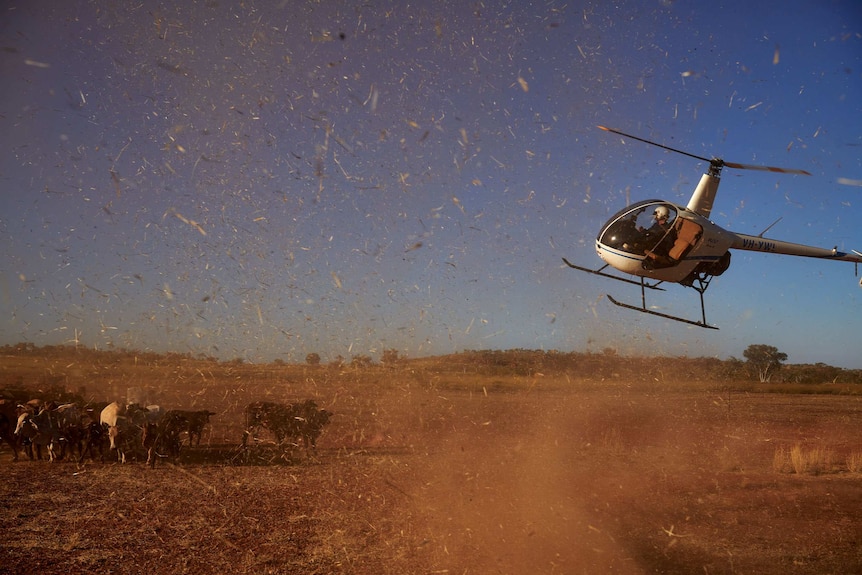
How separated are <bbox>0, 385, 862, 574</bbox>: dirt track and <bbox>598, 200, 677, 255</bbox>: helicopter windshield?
5431 mm

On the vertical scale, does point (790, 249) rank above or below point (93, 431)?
above

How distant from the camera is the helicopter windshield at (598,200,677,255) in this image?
13.2 meters

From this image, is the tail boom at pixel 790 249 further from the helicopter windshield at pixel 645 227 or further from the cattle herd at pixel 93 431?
the cattle herd at pixel 93 431

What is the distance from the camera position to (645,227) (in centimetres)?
1325

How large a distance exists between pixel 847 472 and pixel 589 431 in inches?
316

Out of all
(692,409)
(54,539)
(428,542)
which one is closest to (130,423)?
(54,539)

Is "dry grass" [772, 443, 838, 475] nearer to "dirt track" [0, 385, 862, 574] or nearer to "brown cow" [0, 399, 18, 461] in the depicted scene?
"dirt track" [0, 385, 862, 574]

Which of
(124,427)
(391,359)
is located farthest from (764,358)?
(124,427)

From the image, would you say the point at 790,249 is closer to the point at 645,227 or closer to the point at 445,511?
the point at 645,227

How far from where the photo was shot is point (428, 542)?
921cm

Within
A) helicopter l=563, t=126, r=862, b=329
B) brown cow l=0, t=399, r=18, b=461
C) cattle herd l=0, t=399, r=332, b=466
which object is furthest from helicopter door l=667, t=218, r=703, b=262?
brown cow l=0, t=399, r=18, b=461

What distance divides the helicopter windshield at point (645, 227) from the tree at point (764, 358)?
179ft

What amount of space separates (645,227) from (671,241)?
2.33ft

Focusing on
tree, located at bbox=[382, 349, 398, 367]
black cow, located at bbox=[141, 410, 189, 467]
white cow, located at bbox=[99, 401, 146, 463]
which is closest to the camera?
black cow, located at bbox=[141, 410, 189, 467]
